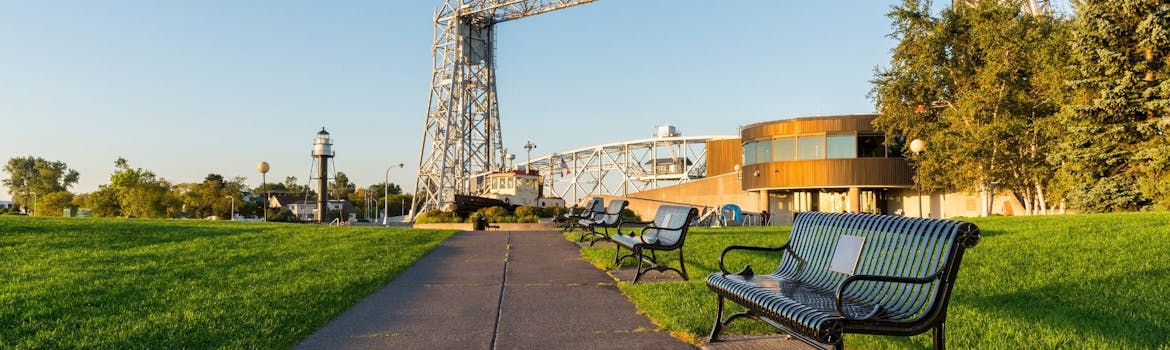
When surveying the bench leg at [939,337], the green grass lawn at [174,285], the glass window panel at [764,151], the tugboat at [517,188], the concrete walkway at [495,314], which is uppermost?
the glass window panel at [764,151]

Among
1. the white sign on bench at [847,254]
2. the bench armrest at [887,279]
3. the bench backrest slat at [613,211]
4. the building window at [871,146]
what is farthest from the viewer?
the building window at [871,146]

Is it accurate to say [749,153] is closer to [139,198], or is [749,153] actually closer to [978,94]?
[978,94]

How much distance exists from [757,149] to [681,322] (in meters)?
28.9

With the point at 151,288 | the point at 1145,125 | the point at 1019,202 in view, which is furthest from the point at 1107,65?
the point at 151,288

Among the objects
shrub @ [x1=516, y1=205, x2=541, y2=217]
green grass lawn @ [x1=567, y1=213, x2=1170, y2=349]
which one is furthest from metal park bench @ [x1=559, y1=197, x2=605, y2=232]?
shrub @ [x1=516, y1=205, x2=541, y2=217]

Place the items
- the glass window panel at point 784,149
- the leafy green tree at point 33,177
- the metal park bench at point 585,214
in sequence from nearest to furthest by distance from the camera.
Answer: the metal park bench at point 585,214 → the glass window panel at point 784,149 → the leafy green tree at point 33,177

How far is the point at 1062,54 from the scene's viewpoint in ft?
71.6

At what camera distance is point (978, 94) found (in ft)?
72.3

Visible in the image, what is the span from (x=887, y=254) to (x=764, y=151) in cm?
2893

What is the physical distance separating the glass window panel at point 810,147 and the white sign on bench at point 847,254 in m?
27.5

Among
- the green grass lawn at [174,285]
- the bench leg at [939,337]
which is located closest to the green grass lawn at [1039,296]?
the bench leg at [939,337]

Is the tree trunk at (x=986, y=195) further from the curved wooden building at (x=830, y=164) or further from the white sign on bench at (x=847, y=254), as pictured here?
the white sign on bench at (x=847, y=254)

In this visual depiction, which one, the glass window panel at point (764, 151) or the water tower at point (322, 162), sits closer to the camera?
the glass window panel at point (764, 151)

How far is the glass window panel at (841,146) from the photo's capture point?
29.1 m
